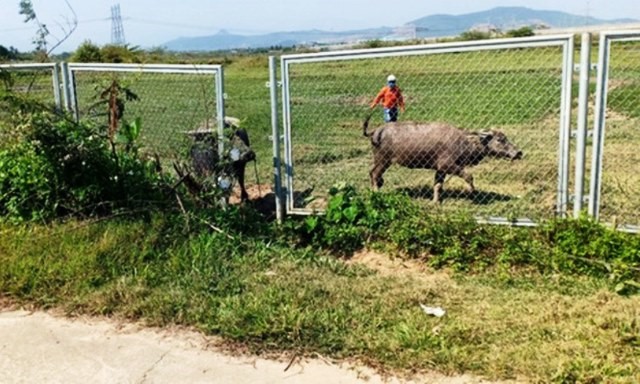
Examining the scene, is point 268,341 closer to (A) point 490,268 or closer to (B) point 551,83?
(A) point 490,268

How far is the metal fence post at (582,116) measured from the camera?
4.94 metres

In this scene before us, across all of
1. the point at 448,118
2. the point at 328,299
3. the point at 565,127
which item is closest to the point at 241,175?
the point at 328,299

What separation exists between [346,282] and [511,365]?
5.24 feet

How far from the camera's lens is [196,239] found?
5.35 m

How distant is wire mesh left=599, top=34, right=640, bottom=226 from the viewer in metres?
6.16

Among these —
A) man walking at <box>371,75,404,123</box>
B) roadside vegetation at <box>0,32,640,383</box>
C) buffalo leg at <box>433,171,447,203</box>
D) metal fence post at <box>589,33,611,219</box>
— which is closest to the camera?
roadside vegetation at <box>0,32,640,383</box>

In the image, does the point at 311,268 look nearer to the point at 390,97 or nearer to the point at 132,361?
the point at 132,361

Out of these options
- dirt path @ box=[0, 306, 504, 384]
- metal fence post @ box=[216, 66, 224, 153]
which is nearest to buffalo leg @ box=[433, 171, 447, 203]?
metal fence post @ box=[216, 66, 224, 153]

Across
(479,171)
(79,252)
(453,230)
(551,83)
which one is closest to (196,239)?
(79,252)

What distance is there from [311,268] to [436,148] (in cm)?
309

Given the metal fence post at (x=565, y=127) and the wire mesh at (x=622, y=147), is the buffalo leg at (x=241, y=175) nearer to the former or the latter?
the metal fence post at (x=565, y=127)

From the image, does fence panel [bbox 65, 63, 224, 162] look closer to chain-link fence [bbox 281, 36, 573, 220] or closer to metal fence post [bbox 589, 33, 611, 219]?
chain-link fence [bbox 281, 36, 573, 220]

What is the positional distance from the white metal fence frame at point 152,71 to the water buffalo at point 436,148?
2140 millimetres

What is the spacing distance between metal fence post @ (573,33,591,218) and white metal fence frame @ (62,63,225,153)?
9.98 feet
